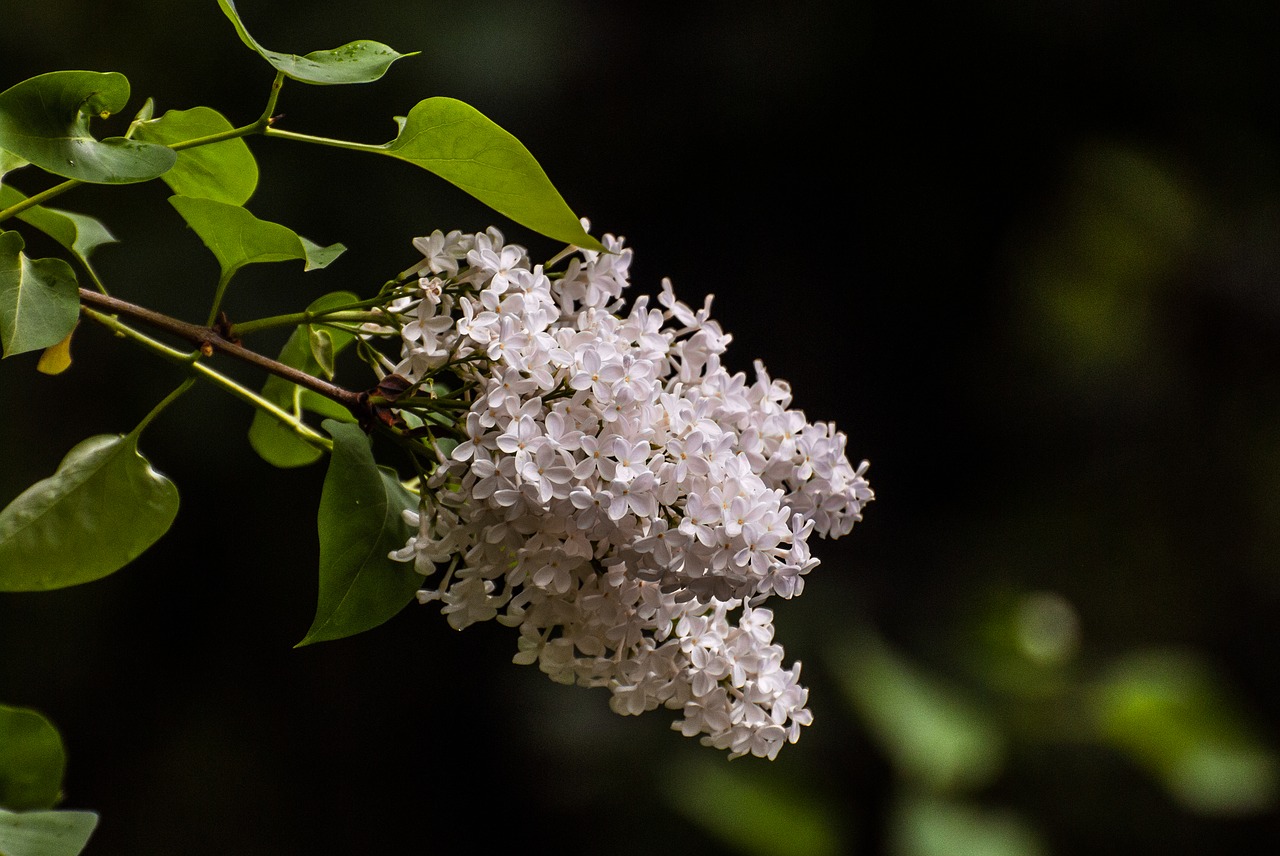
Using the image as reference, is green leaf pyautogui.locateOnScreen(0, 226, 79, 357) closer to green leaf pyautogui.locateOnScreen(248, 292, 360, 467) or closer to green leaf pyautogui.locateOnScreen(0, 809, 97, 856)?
green leaf pyautogui.locateOnScreen(248, 292, 360, 467)

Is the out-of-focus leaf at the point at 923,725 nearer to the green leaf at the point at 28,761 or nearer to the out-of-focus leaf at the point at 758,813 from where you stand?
the out-of-focus leaf at the point at 758,813

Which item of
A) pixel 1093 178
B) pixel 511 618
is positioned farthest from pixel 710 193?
pixel 511 618

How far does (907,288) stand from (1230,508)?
0.91 meters

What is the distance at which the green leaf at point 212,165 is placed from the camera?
58 cm

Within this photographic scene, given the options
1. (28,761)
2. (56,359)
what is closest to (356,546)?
(56,359)

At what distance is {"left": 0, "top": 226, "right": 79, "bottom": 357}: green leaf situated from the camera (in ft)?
1.65

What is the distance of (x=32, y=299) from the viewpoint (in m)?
0.52

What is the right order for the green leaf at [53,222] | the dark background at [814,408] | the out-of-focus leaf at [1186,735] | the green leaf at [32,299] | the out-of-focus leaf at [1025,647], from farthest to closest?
the dark background at [814,408], the out-of-focus leaf at [1025,647], the out-of-focus leaf at [1186,735], the green leaf at [53,222], the green leaf at [32,299]

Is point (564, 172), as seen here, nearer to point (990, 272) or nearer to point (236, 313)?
point (236, 313)

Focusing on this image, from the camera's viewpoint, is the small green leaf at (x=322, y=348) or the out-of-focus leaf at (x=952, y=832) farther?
the out-of-focus leaf at (x=952, y=832)

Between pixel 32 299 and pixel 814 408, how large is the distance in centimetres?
219

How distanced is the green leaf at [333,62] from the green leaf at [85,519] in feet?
0.70

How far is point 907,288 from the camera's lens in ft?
8.93

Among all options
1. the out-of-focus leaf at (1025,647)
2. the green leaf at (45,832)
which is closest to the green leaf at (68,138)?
the green leaf at (45,832)
